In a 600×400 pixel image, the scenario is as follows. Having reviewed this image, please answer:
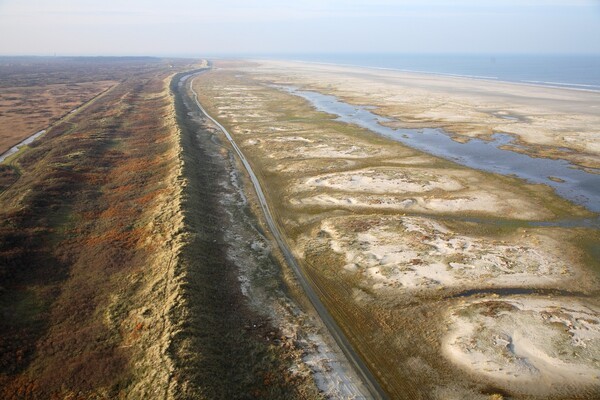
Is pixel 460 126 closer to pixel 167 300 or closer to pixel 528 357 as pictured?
pixel 528 357

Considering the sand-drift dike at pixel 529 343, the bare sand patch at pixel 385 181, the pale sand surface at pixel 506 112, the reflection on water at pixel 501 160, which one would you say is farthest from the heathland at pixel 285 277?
the pale sand surface at pixel 506 112

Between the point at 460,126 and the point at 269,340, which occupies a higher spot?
the point at 460,126

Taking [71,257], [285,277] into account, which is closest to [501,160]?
[285,277]

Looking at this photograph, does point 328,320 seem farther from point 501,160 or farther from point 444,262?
point 501,160

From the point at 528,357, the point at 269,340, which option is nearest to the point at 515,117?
the point at 528,357

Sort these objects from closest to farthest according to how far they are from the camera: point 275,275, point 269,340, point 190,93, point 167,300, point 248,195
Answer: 1. point 269,340
2. point 167,300
3. point 275,275
4. point 248,195
5. point 190,93

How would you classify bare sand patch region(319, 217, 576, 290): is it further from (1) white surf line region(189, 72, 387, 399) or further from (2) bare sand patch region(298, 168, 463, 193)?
(2) bare sand patch region(298, 168, 463, 193)

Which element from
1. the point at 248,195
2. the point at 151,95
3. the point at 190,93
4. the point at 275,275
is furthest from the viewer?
the point at 190,93
